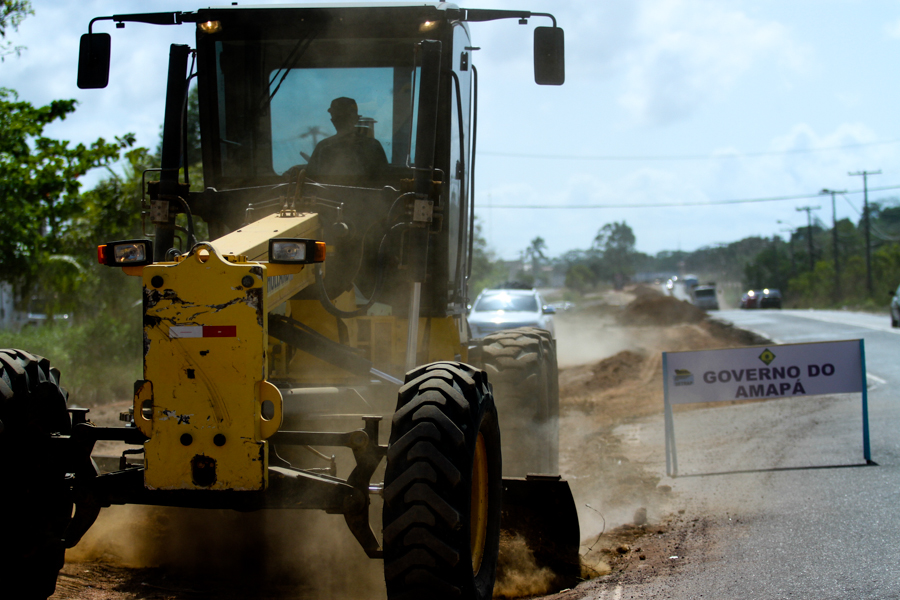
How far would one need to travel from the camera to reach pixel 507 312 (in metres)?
20.0

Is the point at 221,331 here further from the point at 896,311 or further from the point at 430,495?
the point at 896,311

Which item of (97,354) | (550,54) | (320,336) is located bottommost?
(97,354)

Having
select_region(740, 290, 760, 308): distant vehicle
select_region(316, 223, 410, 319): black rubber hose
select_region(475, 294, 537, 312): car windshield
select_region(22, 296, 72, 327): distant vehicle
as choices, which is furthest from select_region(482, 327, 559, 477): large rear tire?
select_region(740, 290, 760, 308): distant vehicle

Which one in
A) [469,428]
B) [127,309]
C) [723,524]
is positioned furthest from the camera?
[127,309]

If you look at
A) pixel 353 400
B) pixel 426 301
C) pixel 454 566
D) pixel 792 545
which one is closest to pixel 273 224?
pixel 353 400

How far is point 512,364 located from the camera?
6.46 m

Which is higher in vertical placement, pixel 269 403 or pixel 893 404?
pixel 269 403

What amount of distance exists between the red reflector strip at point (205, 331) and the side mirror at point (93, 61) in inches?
111

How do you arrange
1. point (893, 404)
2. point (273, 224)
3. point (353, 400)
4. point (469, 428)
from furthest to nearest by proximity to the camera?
point (893, 404)
point (353, 400)
point (273, 224)
point (469, 428)

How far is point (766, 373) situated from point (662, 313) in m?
33.7

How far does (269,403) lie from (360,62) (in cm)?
293

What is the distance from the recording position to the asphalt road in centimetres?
466

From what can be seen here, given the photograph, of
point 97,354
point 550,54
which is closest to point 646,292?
point 97,354

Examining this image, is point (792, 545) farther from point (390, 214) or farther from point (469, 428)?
point (390, 214)
